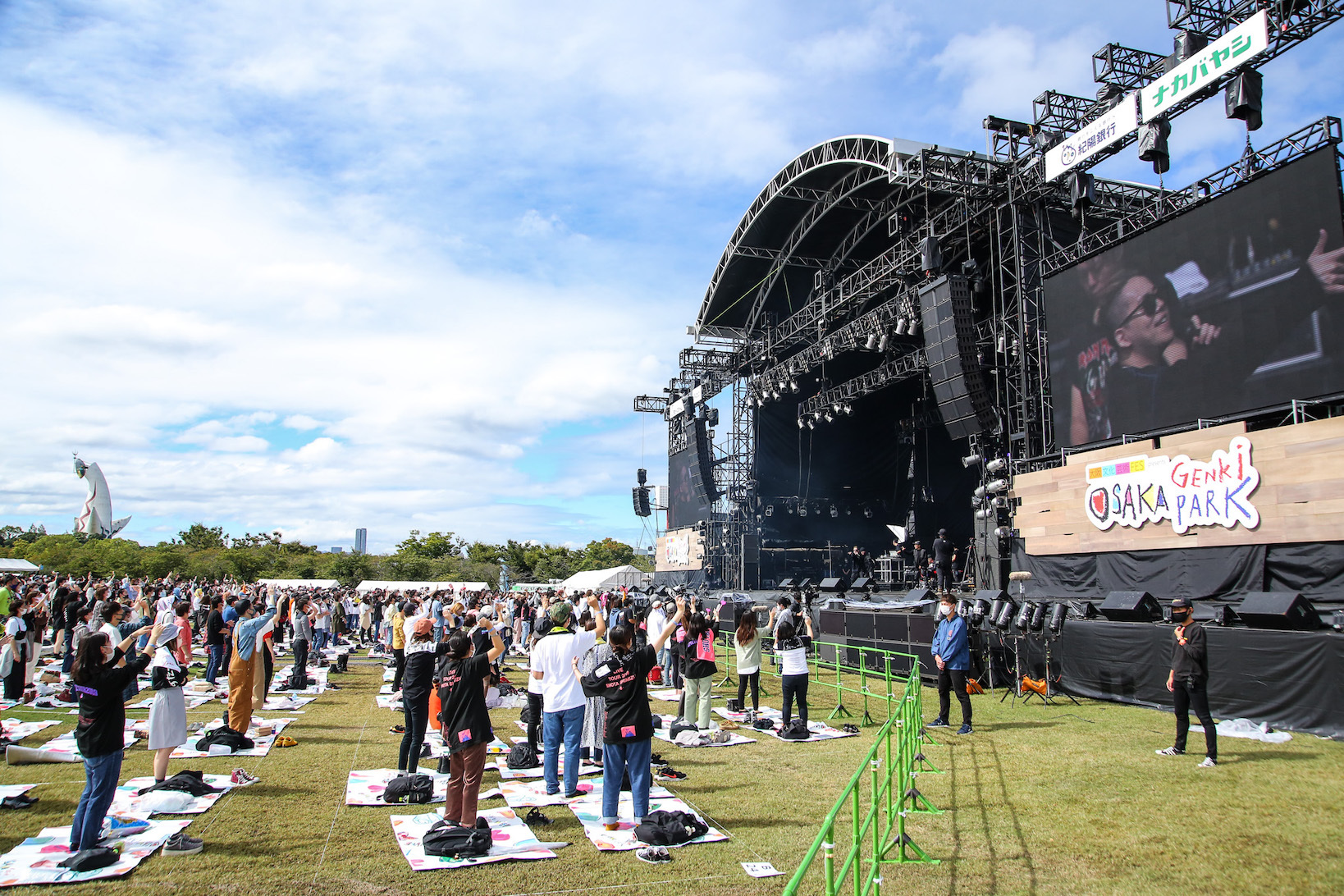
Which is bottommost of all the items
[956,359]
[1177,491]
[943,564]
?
[943,564]

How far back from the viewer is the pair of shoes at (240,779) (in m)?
7.23

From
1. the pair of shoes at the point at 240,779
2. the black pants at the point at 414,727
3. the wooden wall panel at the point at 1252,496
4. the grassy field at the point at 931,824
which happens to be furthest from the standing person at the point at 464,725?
the wooden wall panel at the point at 1252,496

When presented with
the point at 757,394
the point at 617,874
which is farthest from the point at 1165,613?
the point at 757,394

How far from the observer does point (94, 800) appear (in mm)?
5340

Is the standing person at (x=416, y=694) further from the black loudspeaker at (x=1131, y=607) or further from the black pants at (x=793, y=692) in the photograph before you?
the black loudspeaker at (x=1131, y=607)

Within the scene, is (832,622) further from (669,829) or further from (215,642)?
(669,829)

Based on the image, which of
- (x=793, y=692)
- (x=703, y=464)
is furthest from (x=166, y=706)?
(x=703, y=464)

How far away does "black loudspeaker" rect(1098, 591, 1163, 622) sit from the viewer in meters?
12.1

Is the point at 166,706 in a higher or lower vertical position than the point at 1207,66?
lower

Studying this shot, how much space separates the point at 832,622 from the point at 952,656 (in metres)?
8.27

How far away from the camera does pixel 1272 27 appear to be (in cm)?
1262

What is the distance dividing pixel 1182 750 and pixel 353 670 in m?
16.1

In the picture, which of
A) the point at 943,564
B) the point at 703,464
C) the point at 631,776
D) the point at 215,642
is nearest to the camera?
the point at 631,776

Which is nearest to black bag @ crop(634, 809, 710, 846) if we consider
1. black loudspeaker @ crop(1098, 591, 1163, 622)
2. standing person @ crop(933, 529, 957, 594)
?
black loudspeaker @ crop(1098, 591, 1163, 622)
